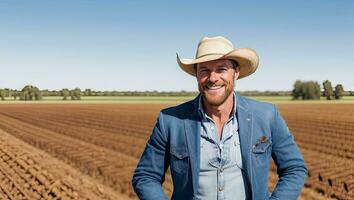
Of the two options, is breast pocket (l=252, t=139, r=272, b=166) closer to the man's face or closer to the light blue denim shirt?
the light blue denim shirt

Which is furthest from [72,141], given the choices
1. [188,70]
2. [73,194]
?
[188,70]

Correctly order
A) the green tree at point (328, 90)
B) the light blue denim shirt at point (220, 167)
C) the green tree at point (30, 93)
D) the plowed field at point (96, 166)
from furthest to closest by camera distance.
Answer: the green tree at point (30, 93) < the green tree at point (328, 90) < the plowed field at point (96, 166) < the light blue denim shirt at point (220, 167)

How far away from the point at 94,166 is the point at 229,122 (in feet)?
36.5

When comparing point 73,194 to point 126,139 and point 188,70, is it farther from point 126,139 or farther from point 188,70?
point 126,139

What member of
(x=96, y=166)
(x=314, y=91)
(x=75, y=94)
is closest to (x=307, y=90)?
(x=314, y=91)

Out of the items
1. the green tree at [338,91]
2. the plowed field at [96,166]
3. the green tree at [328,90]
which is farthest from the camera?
the green tree at [328,90]

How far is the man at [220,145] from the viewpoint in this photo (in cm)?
253

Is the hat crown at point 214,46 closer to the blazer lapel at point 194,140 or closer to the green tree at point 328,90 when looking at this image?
the blazer lapel at point 194,140

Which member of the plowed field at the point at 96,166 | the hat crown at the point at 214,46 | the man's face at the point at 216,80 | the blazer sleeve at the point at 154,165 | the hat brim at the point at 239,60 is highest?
the hat crown at the point at 214,46

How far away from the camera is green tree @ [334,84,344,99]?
103000 millimetres

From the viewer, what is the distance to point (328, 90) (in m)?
107

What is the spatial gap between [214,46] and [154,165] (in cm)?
74

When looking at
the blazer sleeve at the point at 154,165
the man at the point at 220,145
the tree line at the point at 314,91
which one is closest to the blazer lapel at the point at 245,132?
the man at the point at 220,145

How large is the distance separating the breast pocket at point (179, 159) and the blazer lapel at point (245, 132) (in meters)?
0.31
